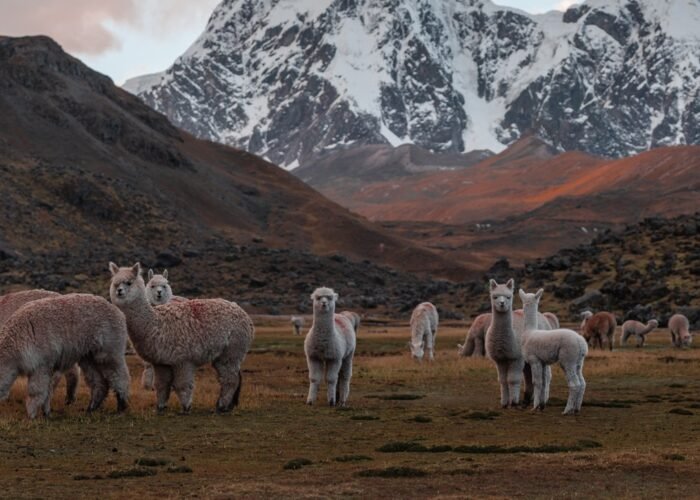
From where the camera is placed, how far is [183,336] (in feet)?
74.2

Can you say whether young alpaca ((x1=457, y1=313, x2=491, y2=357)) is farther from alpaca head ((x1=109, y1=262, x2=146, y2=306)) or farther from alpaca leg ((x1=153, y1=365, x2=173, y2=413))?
alpaca head ((x1=109, y1=262, x2=146, y2=306))

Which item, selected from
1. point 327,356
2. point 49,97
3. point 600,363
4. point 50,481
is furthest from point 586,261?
point 49,97

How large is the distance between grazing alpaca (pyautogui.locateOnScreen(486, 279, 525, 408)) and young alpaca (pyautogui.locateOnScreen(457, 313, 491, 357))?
1386 cm

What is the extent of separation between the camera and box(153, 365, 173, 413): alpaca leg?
23.1 meters

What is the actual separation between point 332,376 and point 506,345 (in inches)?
160

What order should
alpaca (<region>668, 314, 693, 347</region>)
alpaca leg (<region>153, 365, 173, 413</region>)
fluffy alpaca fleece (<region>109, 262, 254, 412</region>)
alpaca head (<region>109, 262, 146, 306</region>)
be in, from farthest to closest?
alpaca (<region>668, 314, 693, 347</region>) < alpaca leg (<region>153, 365, 173, 413</region>) < alpaca head (<region>109, 262, 146, 306</region>) < fluffy alpaca fleece (<region>109, 262, 254, 412</region>)

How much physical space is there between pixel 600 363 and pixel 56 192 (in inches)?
4656

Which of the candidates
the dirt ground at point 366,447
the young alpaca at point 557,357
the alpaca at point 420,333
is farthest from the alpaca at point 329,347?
the alpaca at point 420,333

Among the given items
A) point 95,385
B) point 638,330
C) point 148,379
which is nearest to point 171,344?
point 95,385

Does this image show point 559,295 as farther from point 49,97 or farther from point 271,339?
point 49,97

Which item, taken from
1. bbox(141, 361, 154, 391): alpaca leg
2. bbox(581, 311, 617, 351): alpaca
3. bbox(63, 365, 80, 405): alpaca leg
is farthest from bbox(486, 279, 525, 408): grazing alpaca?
bbox(581, 311, 617, 351): alpaca

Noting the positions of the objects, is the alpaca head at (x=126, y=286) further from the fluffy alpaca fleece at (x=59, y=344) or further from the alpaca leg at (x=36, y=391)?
the alpaca leg at (x=36, y=391)

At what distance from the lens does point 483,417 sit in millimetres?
23281

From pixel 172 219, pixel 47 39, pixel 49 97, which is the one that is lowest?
pixel 172 219
